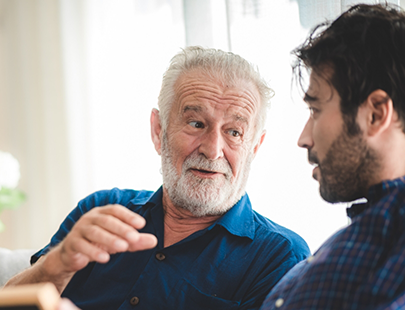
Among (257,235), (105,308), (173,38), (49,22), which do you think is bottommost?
(105,308)

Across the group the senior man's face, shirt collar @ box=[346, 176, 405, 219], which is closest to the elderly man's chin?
the senior man's face

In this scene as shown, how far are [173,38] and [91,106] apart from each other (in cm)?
75

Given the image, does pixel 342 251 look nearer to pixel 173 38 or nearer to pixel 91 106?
pixel 173 38

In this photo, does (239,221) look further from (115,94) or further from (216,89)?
(115,94)

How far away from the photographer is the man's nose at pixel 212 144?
1512 mm

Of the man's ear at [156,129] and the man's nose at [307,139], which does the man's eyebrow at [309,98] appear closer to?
the man's nose at [307,139]

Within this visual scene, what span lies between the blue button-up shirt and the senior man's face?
0.11 metres

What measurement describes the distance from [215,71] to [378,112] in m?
0.77

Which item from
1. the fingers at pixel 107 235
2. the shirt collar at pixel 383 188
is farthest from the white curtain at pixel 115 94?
the fingers at pixel 107 235

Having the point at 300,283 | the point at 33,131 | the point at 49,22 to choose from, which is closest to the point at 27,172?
the point at 33,131

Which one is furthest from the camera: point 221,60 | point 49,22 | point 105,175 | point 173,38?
point 49,22

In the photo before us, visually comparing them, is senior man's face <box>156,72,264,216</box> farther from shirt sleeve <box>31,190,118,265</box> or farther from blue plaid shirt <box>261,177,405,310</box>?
blue plaid shirt <box>261,177,405,310</box>

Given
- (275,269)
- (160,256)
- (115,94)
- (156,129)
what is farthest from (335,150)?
(115,94)

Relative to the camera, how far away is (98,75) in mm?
2645
